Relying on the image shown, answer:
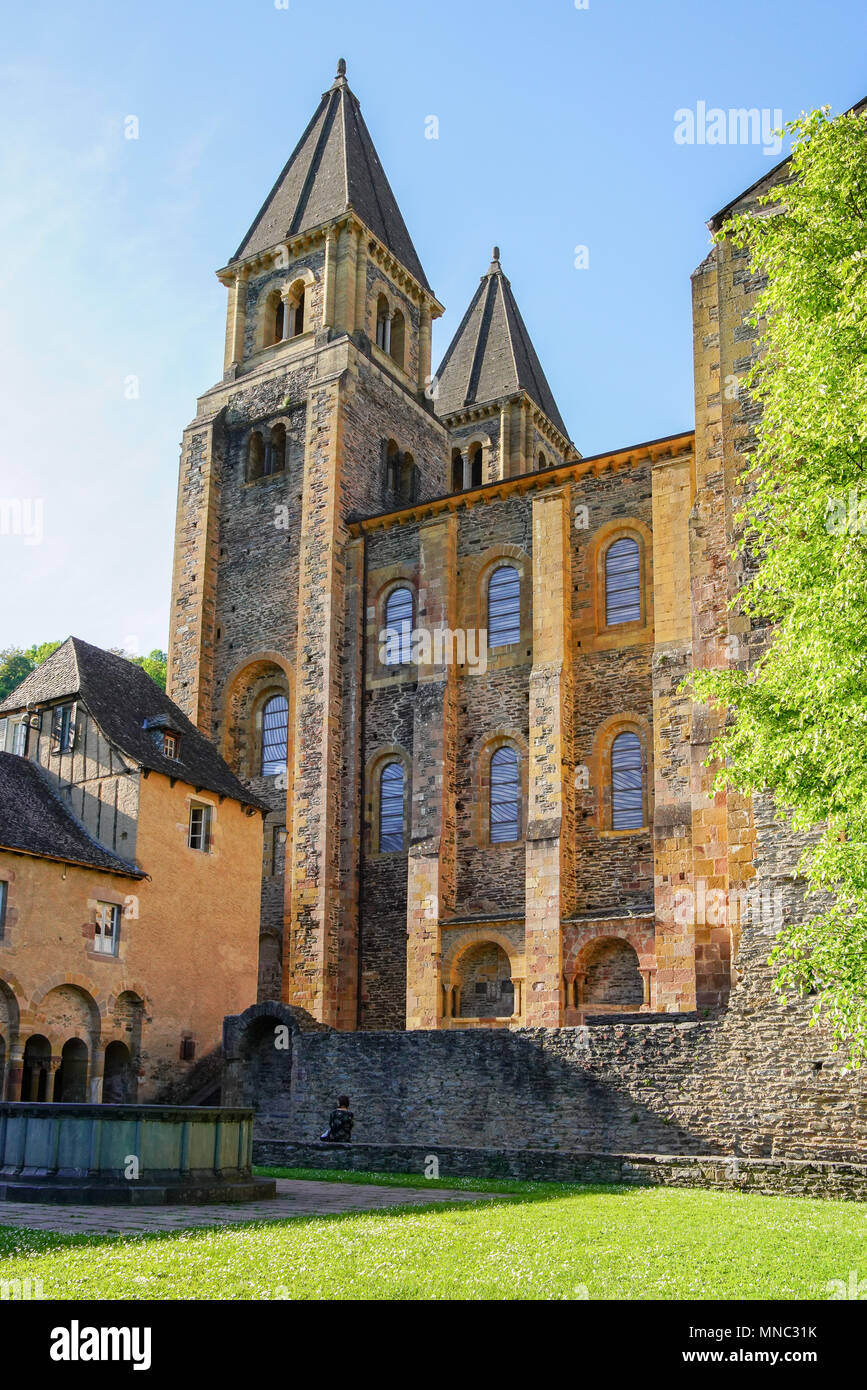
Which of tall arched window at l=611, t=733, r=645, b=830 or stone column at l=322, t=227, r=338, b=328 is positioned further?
stone column at l=322, t=227, r=338, b=328

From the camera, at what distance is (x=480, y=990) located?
98.8ft

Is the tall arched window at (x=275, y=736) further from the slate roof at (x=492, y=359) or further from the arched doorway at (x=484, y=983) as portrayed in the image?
the slate roof at (x=492, y=359)

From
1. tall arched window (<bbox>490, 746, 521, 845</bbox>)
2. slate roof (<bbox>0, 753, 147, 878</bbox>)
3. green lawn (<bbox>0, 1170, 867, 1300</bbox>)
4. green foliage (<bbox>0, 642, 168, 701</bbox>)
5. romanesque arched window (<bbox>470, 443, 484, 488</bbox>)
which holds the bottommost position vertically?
green lawn (<bbox>0, 1170, 867, 1300</bbox>)

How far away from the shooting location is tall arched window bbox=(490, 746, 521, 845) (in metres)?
31.1

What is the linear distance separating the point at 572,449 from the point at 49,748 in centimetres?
3062

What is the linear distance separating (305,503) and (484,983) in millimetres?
14310

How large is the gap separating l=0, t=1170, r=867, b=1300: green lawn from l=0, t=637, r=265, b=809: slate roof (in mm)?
17217

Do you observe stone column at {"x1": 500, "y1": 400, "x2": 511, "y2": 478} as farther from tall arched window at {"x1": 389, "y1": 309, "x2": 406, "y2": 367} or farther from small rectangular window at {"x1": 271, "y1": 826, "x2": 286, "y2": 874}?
small rectangular window at {"x1": 271, "y1": 826, "x2": 286, "y2": 874}

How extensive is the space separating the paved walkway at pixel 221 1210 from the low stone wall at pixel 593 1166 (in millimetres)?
2331

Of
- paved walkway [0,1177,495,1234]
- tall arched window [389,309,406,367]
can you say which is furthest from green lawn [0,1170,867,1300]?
tall arched window [389,309,406,367]

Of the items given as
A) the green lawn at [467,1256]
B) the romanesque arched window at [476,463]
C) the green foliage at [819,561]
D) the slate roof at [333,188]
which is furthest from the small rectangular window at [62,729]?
the romanesque arched window at [476,463]

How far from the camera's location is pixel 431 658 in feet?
107
